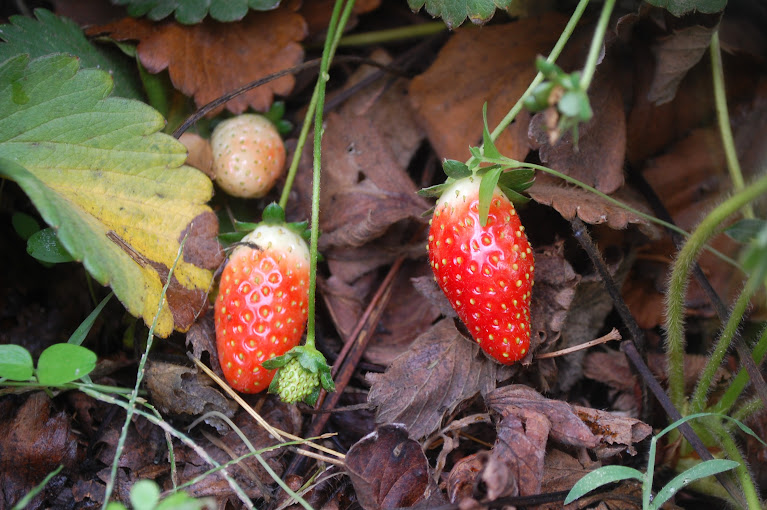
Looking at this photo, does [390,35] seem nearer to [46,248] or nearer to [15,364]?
[46,248]

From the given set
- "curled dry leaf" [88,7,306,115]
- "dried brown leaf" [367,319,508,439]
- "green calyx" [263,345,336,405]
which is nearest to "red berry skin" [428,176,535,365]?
"dried brown leaf" [367,319,508,439]

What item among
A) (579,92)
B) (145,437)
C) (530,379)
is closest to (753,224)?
(579,92)

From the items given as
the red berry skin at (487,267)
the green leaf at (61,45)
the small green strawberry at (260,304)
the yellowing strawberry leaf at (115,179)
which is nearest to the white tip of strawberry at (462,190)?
the red berry skin at (487,267)

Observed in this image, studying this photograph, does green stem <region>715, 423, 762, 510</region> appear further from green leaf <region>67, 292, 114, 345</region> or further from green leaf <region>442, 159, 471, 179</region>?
green leaf <region>67, 292, 114, 345</region>

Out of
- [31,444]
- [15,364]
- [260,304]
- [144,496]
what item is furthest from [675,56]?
[31,444]

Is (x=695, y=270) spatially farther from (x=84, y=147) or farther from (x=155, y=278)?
(x=84, y=147)
